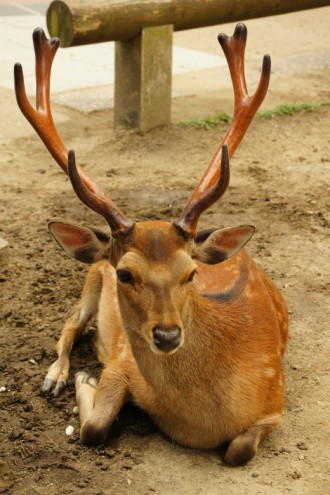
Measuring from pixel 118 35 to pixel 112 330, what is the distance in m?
3.70

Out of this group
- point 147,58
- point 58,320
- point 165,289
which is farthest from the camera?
point 147,58

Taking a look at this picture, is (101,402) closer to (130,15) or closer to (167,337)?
(167,337)

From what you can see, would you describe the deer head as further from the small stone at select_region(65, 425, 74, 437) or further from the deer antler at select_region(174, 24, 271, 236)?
the small stone at select_region(65, 425, 74, 437)

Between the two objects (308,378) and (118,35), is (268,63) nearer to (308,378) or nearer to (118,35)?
(308,378)

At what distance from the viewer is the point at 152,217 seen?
690 cm

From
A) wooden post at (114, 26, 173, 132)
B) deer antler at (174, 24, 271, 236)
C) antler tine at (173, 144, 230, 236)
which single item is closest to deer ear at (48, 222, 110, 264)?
antler tine at (173, 144, 230, 236)

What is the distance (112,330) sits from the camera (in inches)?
201

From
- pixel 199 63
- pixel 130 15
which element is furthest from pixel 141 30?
pixel 199 63

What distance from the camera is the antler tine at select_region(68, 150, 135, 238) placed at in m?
3.97

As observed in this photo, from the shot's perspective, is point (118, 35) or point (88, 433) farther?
point (118, 35)

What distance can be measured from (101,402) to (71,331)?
32.2 inches

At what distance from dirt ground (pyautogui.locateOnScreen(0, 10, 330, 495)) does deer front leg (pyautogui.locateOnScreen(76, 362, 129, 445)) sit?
0.24 ft

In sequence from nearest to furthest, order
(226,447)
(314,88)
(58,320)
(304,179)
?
(226,447) → (58,320) → (304,179) → (314,88)

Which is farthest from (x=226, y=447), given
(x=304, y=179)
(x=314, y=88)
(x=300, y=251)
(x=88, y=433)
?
(x=314, y=88)
